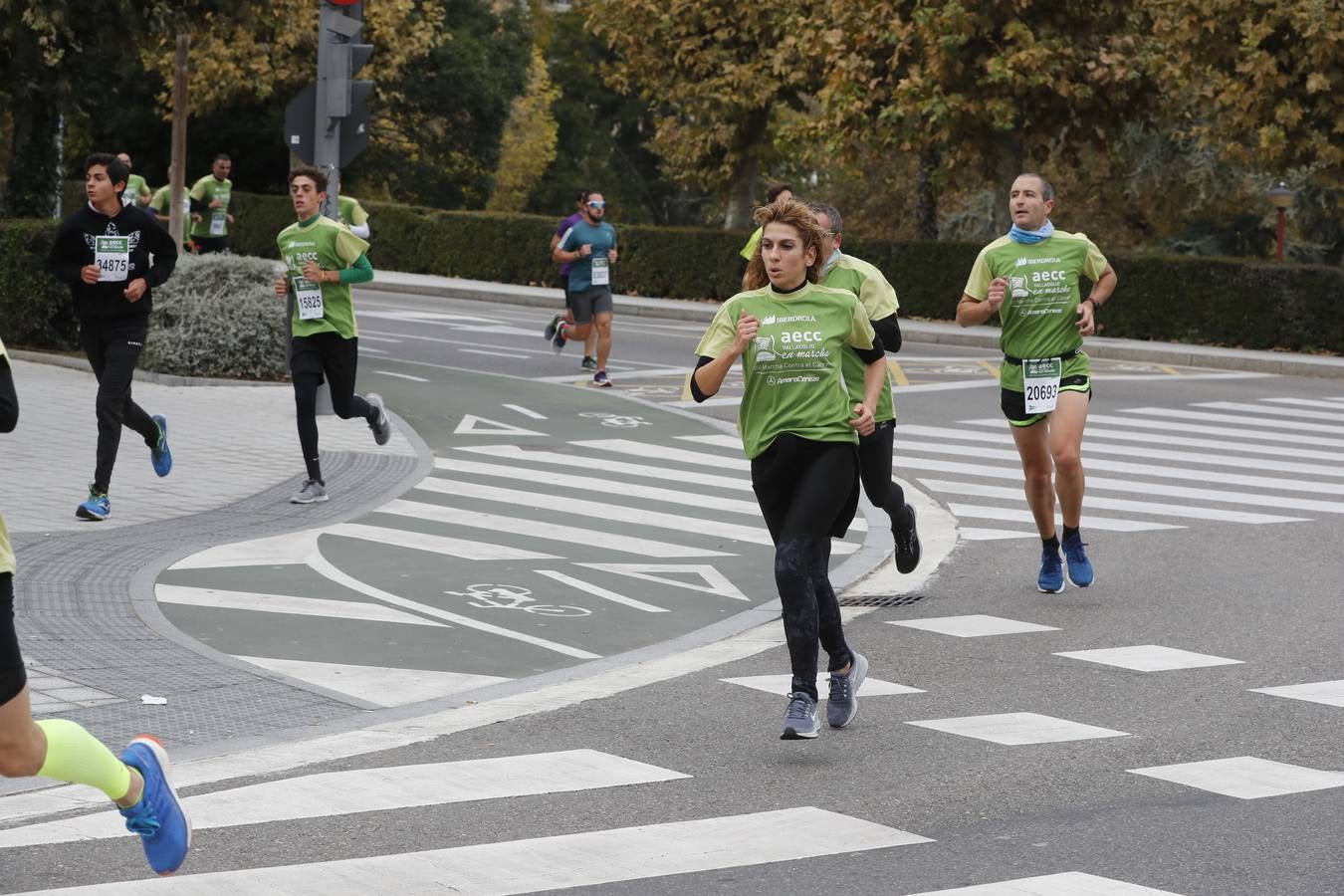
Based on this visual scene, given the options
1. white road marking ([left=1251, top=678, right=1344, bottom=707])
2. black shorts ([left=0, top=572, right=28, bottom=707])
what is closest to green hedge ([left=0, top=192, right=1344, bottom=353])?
white road marking ([left=1251, top=678, right=1344, bottom=707])

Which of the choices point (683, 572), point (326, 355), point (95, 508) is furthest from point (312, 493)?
point (683, 572)

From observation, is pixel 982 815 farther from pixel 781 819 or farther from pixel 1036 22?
pixel 1036 22

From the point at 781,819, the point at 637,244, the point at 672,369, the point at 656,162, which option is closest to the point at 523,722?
the point at 781,819

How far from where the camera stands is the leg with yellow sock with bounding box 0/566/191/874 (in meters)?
4.65

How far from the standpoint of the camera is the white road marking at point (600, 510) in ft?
39.2

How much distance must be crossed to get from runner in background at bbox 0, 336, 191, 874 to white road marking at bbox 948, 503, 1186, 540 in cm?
789

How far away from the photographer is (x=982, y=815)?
5.96 meters

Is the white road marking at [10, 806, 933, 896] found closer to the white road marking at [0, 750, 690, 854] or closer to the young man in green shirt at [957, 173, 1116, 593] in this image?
the white road marking at [0, 750, 690, 854]

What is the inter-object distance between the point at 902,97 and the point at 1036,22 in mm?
2288

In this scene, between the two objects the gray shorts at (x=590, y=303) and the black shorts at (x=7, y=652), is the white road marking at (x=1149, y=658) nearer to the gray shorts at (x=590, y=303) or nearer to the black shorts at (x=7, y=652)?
the black shorts at (x=7, y=652)

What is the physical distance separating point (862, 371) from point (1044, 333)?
1159mm

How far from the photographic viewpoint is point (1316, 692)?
783 cm

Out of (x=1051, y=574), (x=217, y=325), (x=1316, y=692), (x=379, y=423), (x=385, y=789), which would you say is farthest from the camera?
(x=217, y=325)

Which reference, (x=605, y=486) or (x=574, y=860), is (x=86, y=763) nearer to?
(x=574, y=860)
